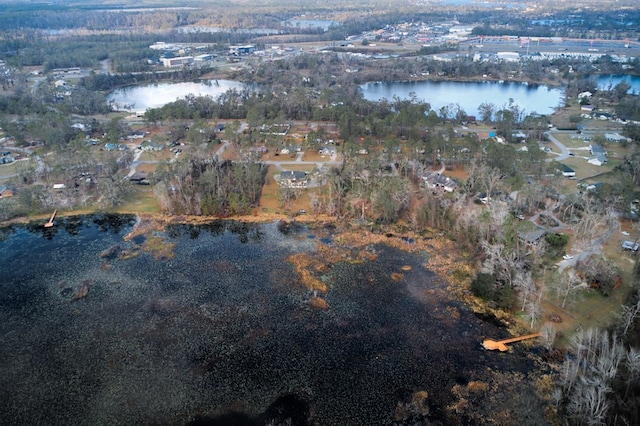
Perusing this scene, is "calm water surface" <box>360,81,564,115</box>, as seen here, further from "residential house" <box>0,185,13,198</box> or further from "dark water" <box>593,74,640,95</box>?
"residential house" <box>0,185,13,198</box>

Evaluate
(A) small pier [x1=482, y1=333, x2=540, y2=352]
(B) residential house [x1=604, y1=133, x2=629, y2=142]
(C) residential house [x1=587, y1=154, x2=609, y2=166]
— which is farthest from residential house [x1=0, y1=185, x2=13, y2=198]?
(B) residential house [x1=604, y1=133, x2=629, y2=142]

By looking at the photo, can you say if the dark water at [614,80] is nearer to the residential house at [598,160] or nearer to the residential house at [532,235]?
the residential house at [598,160]

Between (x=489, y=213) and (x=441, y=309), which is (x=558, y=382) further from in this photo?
(x=489, y=213)

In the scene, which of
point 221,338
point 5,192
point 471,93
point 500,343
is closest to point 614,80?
point 471,93

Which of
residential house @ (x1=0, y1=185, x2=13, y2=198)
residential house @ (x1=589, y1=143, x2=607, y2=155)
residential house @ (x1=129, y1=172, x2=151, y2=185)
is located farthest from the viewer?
residential house @ (x1=589, y1=143, x2=607, y2=155)

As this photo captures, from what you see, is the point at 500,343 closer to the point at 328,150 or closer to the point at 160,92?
the point at 328,150

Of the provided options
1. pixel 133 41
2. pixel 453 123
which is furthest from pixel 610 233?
pixel 133 41
